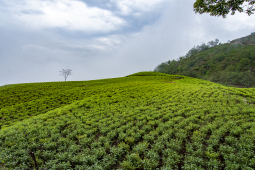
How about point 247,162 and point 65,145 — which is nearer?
point 247,162


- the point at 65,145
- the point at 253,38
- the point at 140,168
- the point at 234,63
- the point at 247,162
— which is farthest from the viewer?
the point at 253,38

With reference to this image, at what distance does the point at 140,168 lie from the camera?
5.52 m

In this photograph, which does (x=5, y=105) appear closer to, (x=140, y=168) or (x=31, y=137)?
(x=31, y=137)

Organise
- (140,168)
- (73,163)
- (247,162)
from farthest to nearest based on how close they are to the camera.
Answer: (73,163) < (140,168) < (247,162)

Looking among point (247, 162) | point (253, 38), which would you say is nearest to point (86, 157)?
point (247, 162)

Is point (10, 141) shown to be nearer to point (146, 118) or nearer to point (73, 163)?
point (73, 163)

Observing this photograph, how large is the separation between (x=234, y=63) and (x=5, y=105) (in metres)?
113

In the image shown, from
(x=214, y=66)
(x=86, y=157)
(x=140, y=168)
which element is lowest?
(x=140, y=168)

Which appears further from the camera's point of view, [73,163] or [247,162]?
[73,163]

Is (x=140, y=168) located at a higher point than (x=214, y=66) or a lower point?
lower

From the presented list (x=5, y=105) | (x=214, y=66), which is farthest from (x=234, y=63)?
(x=5, y=105)

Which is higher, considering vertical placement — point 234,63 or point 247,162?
point 234,63

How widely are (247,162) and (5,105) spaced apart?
29.6 meters

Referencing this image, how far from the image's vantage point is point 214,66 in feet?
263
